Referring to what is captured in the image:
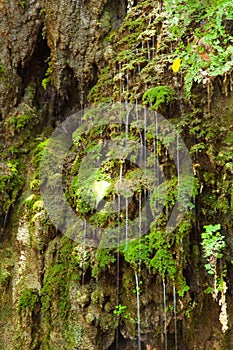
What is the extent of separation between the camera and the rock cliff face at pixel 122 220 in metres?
6.69

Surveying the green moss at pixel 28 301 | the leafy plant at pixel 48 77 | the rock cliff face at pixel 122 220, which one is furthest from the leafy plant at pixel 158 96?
the green moss at pixel 28 301

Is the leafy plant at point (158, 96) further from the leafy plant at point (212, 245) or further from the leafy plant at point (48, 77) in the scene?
the leafy plant at point (48, 77)

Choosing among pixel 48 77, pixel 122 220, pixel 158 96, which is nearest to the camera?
pixel 122 220

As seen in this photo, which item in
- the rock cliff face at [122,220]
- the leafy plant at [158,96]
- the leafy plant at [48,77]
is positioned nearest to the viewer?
the rock cliff face at [122,220]

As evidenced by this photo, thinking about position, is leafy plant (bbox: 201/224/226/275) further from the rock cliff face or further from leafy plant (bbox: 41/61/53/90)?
leafy plant (bbox: 41/61/53/90)

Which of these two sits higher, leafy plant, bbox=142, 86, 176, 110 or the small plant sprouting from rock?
leafy plant, bbox=142, 86, 176, 110

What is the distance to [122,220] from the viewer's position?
7203 mm

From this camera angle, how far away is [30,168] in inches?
400

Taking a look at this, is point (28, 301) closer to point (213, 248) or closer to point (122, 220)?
point (122, 220)

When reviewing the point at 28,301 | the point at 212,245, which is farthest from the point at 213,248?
the point at 28,301

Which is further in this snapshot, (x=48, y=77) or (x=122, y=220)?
(x=48, y=77)

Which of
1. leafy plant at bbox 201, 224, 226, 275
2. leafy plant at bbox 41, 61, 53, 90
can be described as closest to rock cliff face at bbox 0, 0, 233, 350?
leafy plant at bbox 201, 224, 226, 275

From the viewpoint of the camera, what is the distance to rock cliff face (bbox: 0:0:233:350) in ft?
21.9

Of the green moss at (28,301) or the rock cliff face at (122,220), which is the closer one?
the rock cliff face at (122,220)
